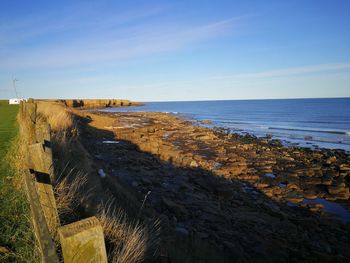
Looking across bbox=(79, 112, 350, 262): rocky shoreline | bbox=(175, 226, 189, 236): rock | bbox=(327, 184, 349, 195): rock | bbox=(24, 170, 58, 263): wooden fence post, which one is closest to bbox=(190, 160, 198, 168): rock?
bbox=(79, 112, 350, 262): rocky shoreline

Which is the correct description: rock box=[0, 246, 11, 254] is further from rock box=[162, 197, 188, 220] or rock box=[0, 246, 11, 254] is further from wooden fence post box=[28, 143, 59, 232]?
rock box=[162, 197, 188, 220]

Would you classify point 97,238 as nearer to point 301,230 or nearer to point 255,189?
point 301,230

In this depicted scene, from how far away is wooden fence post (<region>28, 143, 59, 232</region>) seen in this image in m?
2.73

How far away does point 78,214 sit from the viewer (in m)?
4.29

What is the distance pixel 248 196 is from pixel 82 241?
9728 mm

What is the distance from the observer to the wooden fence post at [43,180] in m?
2.73

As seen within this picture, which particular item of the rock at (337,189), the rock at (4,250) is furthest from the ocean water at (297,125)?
the rock at (4,250)

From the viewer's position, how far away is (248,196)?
34.5 ft

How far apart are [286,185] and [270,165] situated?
352cm

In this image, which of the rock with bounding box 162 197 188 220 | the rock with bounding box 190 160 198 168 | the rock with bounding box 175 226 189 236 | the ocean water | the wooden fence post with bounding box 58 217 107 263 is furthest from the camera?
the ocean water

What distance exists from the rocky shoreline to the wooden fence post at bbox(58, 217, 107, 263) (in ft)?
9.52

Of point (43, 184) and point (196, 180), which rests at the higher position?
point (43, 184)

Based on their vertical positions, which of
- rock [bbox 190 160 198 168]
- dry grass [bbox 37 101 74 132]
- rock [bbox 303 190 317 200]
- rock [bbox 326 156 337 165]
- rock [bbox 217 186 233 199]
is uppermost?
dry grass [bbox 37 101 74 132]

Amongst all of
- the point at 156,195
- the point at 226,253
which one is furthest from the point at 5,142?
the point at 226,253
